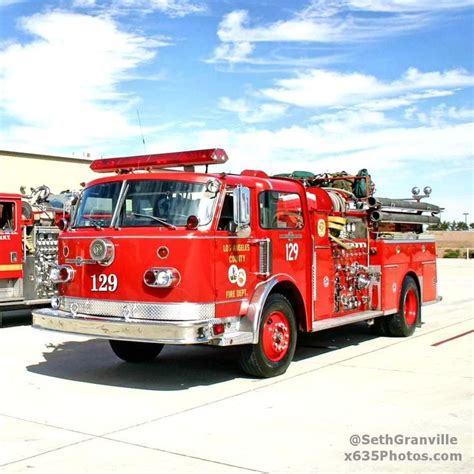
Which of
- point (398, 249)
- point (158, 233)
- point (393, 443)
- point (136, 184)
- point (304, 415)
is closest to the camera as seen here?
point (393, 443)

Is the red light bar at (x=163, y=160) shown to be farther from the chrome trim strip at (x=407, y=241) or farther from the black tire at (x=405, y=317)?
the black tire at (x=405, y=317)

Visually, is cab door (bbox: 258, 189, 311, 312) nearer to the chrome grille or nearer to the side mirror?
the side mirror

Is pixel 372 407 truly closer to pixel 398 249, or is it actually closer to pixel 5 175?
pixel 398 249

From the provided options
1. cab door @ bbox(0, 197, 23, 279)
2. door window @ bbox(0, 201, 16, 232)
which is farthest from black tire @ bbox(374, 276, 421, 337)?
door window @ bbox(0, 201, 16, 232)

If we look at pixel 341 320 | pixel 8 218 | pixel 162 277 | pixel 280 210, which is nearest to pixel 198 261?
pixel 162 277

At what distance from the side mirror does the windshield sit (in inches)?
10.2

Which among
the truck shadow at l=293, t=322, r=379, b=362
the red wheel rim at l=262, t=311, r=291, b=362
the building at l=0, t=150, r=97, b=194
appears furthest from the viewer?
the building at l=0, t=150, r=97, b=194

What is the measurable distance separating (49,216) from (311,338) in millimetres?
6043

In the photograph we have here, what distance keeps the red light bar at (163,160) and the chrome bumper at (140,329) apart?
1.74 metres

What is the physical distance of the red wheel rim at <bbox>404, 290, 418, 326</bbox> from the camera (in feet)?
35.9

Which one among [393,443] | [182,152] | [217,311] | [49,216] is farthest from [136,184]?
[49,216]

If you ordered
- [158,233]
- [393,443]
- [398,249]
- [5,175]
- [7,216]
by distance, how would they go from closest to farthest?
[393,443], [158,233], [398,249], [7,216], [5,175]

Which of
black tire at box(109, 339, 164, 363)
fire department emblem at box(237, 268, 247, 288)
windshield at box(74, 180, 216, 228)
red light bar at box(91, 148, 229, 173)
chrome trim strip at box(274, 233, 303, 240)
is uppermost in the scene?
red light bar at box(91, 148, 229, 173)

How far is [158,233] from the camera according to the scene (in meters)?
6.85
